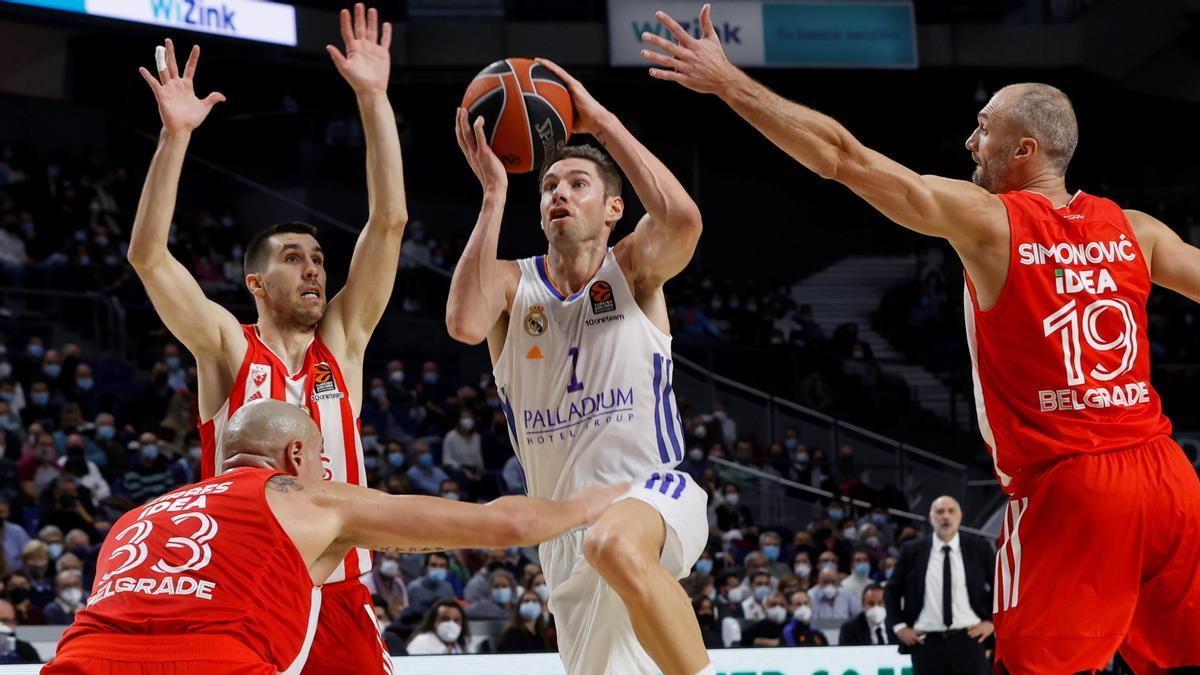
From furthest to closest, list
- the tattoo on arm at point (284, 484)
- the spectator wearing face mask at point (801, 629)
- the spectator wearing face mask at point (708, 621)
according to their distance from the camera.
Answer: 1. the spectator wearing face mask at point (801, 629)
2. the spectator wearing face mask at point (708, 621)
3. the tattoo on arm at point (284, 484)

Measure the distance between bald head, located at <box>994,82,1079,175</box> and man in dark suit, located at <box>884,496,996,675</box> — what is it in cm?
604

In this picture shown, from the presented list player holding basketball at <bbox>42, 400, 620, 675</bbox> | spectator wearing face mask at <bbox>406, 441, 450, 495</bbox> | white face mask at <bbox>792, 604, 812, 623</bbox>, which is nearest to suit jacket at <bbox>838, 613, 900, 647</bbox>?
white face mask at <bbox>792, 604, 812, 623</bbox>

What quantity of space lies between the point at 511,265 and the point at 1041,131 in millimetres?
2226

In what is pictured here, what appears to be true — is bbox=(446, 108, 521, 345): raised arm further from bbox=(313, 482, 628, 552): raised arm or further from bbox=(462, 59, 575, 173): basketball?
bbox=(313, 482, 628, 552): raised arm

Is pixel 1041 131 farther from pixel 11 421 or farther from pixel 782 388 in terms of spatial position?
pixel 782 388

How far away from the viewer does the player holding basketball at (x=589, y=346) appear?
538cm

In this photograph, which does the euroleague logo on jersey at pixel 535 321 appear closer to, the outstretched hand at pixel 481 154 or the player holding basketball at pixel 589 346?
the player holding basketball at pixel 589 346

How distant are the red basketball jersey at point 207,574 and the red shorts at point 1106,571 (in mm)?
2269

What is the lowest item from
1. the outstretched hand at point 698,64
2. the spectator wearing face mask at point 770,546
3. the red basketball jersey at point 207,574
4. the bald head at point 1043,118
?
the spectator wearing face mask at point 770,546

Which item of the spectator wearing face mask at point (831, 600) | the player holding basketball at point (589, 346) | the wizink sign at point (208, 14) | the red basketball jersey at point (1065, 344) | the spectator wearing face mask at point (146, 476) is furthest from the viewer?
the wizink sign at point (208, 14)

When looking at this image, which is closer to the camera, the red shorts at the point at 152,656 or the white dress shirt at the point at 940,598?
the red shorts at the point at 152,656

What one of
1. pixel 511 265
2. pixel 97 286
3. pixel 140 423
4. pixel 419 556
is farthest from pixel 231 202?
pixel 511 265

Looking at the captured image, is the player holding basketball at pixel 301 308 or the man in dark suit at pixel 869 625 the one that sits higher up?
the player holding basketball at pixel 301 308

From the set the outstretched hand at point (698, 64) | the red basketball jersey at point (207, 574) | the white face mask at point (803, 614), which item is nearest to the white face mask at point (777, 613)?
the white face mask at point (803, 614)
